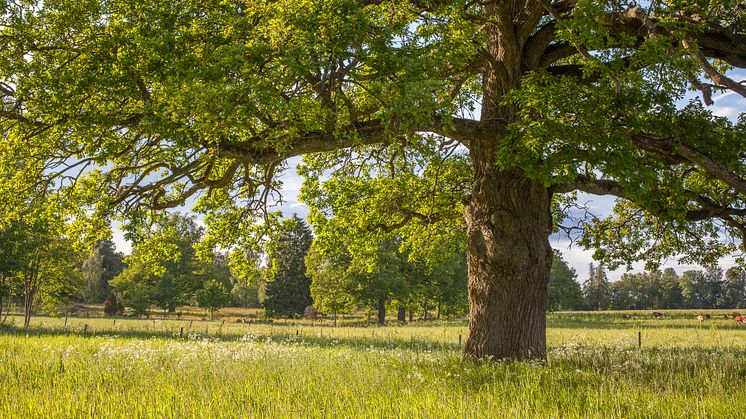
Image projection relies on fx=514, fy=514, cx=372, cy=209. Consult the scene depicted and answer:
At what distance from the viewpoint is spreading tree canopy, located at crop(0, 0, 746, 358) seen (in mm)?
8414

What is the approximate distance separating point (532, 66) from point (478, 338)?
6701 millimetres

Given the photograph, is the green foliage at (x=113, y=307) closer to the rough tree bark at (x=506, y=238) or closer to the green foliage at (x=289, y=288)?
the green foliage at (x=289, y=288)

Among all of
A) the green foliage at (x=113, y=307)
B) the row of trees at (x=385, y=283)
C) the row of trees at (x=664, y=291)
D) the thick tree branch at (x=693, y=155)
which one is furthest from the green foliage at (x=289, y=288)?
the row of trees at (x=664, y=291)

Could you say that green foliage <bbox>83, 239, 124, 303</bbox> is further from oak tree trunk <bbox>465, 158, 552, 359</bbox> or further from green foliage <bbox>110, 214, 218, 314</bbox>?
oak tree trunk <bbox>465, 158, 552, 359</bbox>

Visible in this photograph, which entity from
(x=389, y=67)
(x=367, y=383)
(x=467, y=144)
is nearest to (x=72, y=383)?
(x=367, y=383)

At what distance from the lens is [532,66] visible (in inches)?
497

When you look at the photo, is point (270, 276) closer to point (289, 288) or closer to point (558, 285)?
point (289, 288)

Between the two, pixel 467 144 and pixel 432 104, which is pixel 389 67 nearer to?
pixel 432 104

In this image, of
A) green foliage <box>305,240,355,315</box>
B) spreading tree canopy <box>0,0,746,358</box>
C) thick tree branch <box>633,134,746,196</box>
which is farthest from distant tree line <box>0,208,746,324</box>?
thick tree branch <box>633,134,746,196</box>

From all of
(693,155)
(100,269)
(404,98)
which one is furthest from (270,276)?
(100,269)

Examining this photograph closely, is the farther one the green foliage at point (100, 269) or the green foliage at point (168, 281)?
the green foliage at point (100, 269)

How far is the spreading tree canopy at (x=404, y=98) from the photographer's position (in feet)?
27.6

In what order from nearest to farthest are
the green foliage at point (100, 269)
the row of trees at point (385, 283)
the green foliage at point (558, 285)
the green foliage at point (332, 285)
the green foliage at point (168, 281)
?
1. the row of trees at point (385, 283)
2. the green foliage at point (332, 285)
3. the green foliage at point (168, 281)
4. the green foliage at point (558, 285)
5. the green foliage at point (100, 269)

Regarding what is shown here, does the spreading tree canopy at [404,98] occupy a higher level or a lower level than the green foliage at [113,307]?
higher
